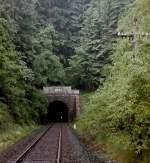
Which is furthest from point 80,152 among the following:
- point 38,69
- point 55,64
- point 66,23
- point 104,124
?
point 66,23

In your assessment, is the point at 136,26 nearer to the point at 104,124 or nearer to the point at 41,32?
the point at 104,124

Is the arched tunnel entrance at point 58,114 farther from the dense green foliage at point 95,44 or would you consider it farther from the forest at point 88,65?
the dense green foliage at point 95,44

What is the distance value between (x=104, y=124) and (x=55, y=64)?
174 feet

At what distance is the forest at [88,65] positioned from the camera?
45.2 feet

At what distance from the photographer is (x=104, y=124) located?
2003 centimetres

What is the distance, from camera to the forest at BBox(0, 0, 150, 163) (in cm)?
1379

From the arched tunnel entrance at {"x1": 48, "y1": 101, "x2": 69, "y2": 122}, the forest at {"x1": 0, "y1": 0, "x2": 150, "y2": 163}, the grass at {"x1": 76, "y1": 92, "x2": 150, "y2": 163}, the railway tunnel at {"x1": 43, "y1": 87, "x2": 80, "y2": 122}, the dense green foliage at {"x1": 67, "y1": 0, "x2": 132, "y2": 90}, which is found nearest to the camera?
the forest at {"x1": 0, "y1": 0, "x2": 150, "y2": 163}

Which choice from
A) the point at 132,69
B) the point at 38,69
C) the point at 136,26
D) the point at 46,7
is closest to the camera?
the point at 132,69

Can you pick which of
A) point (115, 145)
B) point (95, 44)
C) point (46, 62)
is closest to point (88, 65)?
point (95, 44)

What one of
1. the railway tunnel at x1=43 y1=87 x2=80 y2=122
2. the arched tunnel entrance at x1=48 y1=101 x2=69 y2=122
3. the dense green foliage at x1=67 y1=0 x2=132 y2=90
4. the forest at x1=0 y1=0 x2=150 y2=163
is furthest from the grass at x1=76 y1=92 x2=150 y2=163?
the arched tunnel entrance at x1=48 y1=101 x2=69 y2=122

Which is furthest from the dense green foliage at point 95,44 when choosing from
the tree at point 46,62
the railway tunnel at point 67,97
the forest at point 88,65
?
the railway tunnel at point 67,97

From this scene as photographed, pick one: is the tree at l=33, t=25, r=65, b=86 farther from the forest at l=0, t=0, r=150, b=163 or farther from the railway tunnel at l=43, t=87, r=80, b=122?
the railway tunnel at l=43, t=87, r=80, b=122

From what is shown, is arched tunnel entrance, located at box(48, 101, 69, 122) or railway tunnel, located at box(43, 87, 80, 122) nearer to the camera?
railway tunnel, located at box(43, 87, 80, 122)

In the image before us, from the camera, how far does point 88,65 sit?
7538 centimetres
